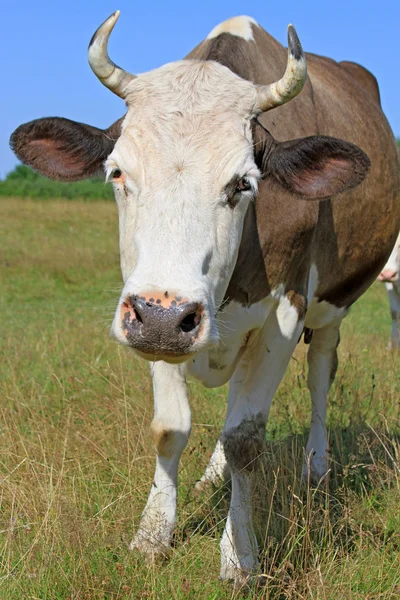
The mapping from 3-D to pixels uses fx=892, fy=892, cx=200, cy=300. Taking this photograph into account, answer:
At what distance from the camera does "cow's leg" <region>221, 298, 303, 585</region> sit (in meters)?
3.90

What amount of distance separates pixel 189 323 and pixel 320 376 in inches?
119

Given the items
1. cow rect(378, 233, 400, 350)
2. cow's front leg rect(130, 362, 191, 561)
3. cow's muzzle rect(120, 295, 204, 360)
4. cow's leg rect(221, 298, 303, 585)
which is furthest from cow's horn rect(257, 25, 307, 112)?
cow rect(378, 233, 400, 350)

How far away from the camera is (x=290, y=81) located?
3588mm

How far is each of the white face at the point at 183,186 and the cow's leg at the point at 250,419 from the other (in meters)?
0.81

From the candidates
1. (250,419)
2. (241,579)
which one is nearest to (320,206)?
(250,419)

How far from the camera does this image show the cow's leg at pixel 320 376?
18.4 feet

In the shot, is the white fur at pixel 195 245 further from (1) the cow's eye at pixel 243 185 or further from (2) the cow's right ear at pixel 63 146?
(2) the cow's right ear at pixel 63 146

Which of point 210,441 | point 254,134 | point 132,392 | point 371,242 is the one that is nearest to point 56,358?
point 132,392

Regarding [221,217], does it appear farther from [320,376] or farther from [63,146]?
[320,376]

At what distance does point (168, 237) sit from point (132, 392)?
294cm

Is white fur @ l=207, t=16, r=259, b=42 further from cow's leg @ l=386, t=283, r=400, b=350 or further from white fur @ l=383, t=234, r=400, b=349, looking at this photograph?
cow's leg @ l=386, t=283, r=400, b=350

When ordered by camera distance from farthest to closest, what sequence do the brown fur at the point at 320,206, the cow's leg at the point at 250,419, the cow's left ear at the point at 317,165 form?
the brown fur at the point at 320,206, the cow's leg at the point at 250,419, the cow's left ear at the point at 317,165

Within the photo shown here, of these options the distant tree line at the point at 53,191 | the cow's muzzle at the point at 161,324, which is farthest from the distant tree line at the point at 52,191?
the cow's muzzle at the point at 161,324

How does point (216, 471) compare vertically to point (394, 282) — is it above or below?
above
